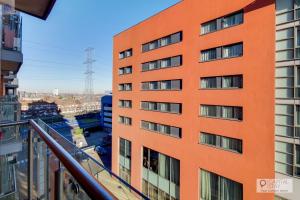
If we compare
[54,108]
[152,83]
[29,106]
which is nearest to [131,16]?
[152,83]

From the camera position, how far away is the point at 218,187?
31.0 ft

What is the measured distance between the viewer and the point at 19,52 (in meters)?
5.47

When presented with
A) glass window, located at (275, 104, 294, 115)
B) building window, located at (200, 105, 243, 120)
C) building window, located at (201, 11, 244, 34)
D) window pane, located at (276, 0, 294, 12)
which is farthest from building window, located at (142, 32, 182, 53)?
glass window, located at (275, 104, 294, 115)

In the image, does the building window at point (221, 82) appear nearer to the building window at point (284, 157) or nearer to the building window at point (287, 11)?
the building window at point (287, 11)

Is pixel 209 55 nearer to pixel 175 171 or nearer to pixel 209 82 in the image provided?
pixel 209 82

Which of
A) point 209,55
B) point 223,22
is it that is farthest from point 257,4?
point 209,55

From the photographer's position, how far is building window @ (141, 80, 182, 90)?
11797 mm

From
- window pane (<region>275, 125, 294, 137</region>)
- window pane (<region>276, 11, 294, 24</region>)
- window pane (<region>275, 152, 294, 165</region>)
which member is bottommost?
window pane (<region>275, 152, 294, 165</region>)

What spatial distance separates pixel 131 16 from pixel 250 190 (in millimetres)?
17666

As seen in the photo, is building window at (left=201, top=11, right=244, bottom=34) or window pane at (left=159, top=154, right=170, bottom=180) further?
window pane at (left=159, top=154, right=170, bottom=180)

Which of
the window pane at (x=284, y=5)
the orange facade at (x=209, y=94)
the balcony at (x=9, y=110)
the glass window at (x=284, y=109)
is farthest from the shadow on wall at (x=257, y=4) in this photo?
the balcony at (x=9, y=110)

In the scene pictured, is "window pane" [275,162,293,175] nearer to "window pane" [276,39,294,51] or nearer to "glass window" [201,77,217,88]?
"glass window" [201,77,217,88]

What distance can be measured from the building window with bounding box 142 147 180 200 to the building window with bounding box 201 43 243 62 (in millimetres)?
5874

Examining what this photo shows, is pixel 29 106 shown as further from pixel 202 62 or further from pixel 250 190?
pixel 250 190
